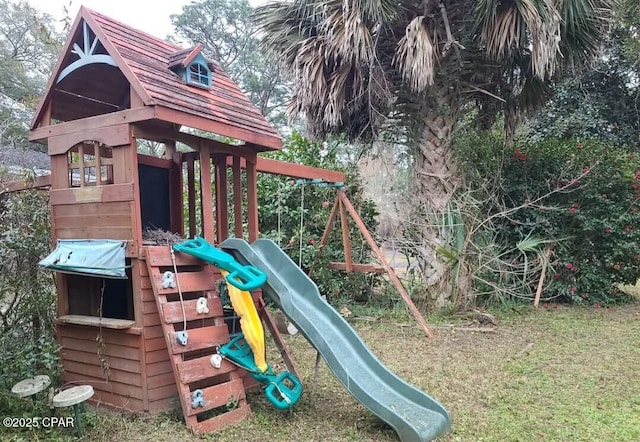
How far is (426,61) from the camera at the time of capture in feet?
20.4

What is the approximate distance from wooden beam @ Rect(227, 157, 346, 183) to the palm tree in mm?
982

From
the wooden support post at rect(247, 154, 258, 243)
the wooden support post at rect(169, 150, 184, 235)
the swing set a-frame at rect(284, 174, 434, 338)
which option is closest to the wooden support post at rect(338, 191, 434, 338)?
the swing set a-frame at rect(284, 174, 434, 338)

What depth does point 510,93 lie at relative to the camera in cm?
782

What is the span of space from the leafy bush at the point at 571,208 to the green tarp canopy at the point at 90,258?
5675 mm

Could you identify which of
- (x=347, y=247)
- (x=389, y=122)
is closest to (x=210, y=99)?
(x=347, y=247)

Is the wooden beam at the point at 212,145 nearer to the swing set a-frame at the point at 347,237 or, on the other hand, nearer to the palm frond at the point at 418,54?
the swing set a-frame at the point at 347,237

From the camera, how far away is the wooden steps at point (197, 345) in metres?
3.36

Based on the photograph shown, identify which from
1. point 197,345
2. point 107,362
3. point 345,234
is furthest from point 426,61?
point 107,362

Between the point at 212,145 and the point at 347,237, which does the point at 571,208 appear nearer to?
the point at 347,237

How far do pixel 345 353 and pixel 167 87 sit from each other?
8.62 feet

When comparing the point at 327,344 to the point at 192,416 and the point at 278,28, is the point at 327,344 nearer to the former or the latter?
the point at 192,416

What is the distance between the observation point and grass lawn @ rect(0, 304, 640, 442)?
3279 millimetres

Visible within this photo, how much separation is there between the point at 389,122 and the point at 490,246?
2716 millimetres

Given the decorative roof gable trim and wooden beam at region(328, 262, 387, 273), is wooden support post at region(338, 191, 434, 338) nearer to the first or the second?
wooden beam at region(328, 262, 387, 273)
